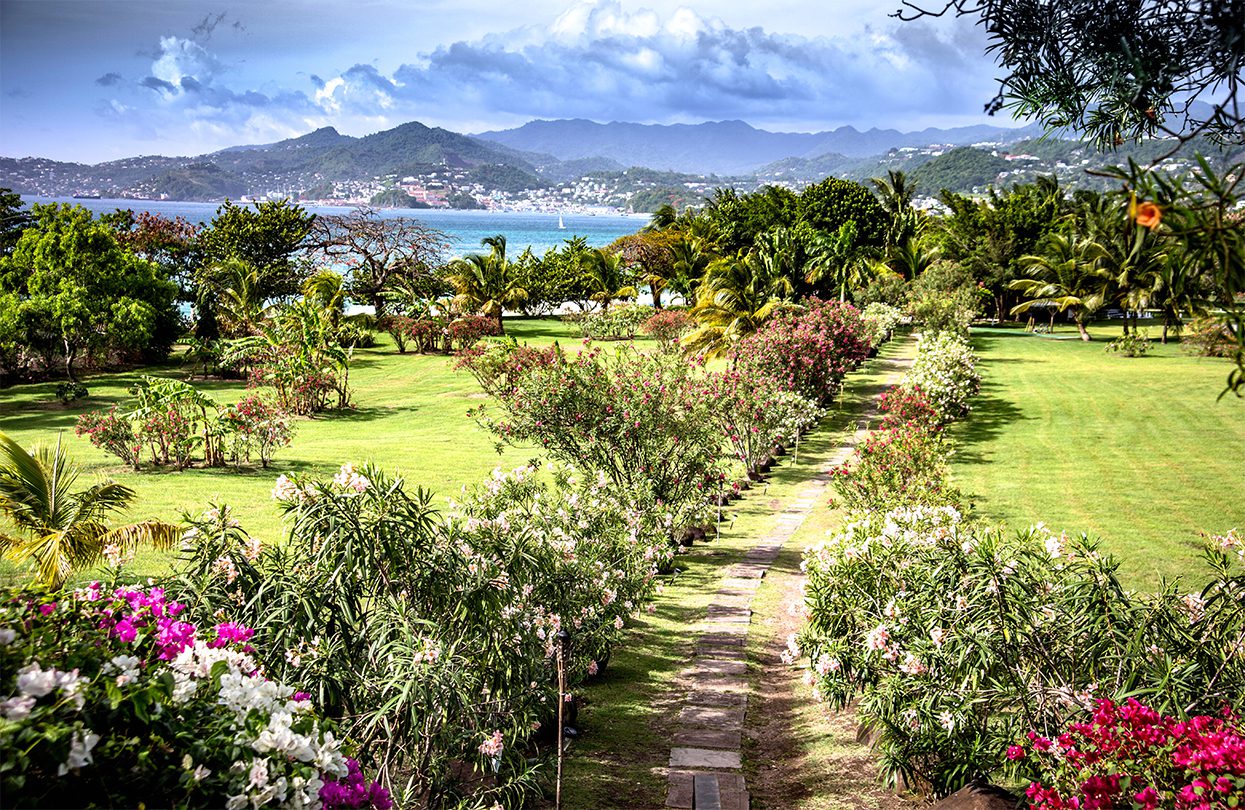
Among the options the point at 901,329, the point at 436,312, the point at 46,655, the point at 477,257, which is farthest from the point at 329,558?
the point at 901,329

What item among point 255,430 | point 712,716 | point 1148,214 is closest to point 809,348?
point 255,430

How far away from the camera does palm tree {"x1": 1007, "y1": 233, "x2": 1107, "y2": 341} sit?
121 ft

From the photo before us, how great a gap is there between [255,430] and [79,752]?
1482 centimetres

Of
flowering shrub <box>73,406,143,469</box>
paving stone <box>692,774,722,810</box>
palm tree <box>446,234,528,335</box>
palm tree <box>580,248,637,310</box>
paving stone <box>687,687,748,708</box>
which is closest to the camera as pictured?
paving stone <box>692,774,722,810</box>

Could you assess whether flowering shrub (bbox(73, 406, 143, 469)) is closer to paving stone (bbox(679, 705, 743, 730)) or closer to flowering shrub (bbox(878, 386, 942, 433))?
paving stone (bbox(679, 705, 743, 730))

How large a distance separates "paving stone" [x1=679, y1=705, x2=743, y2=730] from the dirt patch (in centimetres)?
11

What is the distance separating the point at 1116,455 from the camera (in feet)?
57.7

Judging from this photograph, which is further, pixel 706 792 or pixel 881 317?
pixel 881 317

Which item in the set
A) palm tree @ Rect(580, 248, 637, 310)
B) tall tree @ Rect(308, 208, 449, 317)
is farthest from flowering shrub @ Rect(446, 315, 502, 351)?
palm tree @ Rect(580, 248, 637, 310)

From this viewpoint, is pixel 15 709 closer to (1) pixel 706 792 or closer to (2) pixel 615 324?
(1) pixel 706 792

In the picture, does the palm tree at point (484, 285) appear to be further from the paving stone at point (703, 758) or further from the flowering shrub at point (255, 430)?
the paving stone at point (703, 758)

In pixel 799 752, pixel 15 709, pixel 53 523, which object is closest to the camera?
pixel 15 709

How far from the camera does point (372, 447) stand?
1845 cm

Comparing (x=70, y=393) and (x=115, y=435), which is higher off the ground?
(x=115, y=435)
